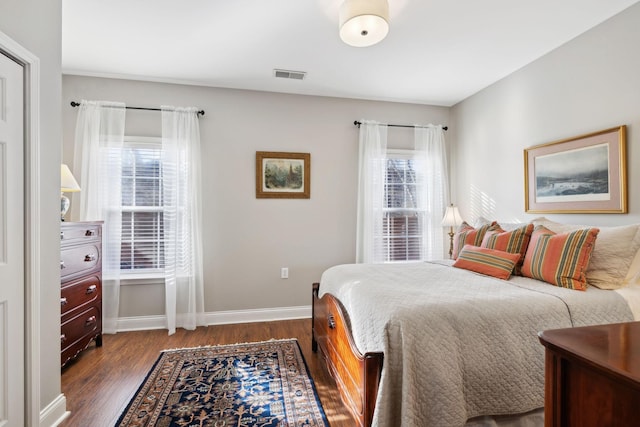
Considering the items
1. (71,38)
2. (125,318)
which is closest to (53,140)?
(71,38)

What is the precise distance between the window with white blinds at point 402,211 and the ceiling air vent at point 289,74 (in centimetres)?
141

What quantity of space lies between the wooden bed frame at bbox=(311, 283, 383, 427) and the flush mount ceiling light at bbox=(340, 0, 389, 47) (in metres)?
1.73

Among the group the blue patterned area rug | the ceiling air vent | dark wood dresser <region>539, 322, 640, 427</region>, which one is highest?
the ceiling air vent

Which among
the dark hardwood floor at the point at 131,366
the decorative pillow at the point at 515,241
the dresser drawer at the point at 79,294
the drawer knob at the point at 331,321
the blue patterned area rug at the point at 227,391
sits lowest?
the dark hardwood floor at the point at 131,366

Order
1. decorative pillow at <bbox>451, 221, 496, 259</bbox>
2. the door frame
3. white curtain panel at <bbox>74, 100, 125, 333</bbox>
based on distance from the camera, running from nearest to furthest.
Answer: the door frame → decorative pillow at <bbox>451, 221, 496, 259</bbox> → white curtain panel at <bbox>74, 100, 125, 333</bbox>

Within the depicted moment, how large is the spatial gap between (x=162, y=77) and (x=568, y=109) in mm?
3794

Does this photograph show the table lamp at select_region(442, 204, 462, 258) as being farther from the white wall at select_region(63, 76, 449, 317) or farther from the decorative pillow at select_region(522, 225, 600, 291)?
the decorative pillow at select_region(522, 225, 600, 291)

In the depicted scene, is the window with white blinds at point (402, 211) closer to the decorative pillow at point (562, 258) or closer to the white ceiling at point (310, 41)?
the white ceiling at point (310, 41)

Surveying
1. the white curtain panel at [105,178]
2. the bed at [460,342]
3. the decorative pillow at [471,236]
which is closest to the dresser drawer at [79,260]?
the white curtain panel at [105,178]

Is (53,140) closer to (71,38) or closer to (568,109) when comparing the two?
(71,38)

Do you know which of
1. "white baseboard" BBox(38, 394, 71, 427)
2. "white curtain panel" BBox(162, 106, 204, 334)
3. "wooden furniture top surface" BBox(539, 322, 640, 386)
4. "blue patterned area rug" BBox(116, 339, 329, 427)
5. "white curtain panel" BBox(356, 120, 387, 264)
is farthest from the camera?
"white curtain panel" BBox(356, 120, 387, 264)

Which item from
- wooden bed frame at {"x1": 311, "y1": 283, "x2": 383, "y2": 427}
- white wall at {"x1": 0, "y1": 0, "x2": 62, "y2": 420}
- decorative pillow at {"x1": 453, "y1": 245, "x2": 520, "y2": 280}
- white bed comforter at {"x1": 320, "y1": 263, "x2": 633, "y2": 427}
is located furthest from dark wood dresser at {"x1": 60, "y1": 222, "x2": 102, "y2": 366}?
decorative pillow at {"x1": 453, "y1": 245, "x2": 520, "y2": 280}

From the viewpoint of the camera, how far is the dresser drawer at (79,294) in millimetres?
2436

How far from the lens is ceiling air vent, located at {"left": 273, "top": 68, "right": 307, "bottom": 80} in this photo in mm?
3232
